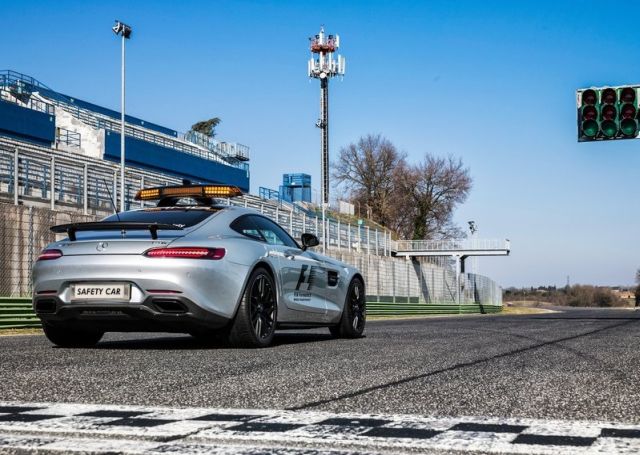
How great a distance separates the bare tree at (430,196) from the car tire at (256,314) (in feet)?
230

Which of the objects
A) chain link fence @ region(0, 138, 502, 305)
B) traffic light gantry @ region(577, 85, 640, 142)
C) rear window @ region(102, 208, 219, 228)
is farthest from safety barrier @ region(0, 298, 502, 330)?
traffic light gantry @ region(577, 85, 640, 142)

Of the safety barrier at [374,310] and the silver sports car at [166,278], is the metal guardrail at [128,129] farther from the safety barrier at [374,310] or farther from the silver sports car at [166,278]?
the silver sports car at [166,278]

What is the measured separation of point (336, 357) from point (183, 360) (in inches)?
50.7

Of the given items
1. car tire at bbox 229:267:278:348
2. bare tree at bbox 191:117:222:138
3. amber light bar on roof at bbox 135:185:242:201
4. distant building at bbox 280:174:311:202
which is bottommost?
car tire at bbox 229:267:278:348

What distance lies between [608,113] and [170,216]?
45.4 ft

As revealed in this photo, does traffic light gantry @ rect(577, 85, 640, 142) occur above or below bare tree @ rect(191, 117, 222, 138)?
below

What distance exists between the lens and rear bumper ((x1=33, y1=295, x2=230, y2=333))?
7426 mm

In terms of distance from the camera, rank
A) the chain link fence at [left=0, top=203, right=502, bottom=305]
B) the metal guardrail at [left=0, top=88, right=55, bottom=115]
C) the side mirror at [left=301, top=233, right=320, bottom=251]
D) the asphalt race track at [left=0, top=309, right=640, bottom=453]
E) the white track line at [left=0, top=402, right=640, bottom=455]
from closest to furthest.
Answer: the white track line at [left=0, top=402, right=640, bottom=455], the asphalt race track at [left=0, top=309, right=640, bottom=453], the side mirror at [left=301, top=233, right=320, bottom=251], the chain link fence at [left=0, top=203, right=502, bottom=305], the metal guardrail at [left=0, top=88, right=55, bottom=115]

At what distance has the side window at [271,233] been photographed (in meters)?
8.86

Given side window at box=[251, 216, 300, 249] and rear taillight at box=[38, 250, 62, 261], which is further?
side window at box=[251, 216, 300, 249]

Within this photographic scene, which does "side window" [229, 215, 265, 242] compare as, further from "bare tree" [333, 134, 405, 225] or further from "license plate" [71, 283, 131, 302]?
"bare tree" [333, 134, 405, 225]

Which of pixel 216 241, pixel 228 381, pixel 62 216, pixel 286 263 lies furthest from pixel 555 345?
pixel 62 216

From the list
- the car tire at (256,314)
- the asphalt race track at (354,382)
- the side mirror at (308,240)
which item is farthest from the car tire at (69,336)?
the side mirror at (308,240)

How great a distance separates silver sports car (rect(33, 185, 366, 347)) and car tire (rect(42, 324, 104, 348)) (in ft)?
0.03
